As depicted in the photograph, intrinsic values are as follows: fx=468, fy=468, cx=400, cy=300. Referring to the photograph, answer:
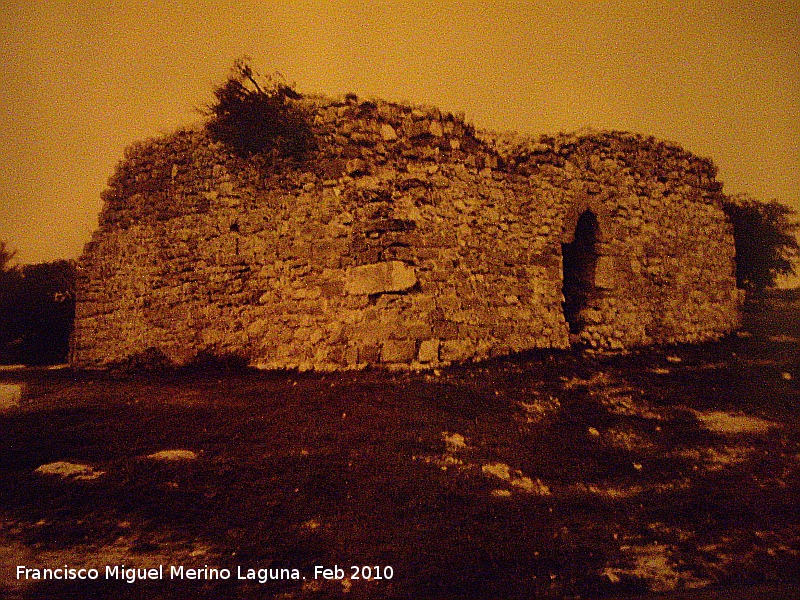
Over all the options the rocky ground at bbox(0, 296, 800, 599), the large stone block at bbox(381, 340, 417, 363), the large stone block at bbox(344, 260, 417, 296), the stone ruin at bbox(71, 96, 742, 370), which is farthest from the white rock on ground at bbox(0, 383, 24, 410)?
the large stone block at bbox(381, 340, 417, 363)

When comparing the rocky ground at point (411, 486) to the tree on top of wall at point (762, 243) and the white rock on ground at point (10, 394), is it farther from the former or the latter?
the tree on top of wall at point (762, 243)

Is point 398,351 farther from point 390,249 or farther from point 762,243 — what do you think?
point 762,243

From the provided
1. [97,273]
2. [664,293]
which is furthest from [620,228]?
[97,273]

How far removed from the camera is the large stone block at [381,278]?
6230 mm

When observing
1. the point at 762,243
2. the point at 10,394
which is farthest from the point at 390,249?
the point at 762,243

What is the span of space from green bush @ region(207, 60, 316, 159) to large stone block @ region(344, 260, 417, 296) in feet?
6.46

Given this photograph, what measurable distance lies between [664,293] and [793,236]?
5598 millimetres

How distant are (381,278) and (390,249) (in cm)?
42

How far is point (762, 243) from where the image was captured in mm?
10930

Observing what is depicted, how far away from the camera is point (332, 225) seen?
6.49 meters

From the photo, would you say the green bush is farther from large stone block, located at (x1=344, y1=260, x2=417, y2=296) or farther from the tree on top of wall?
the tree on top of wall

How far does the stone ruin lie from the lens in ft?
21.0

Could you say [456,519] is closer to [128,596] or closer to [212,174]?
[128,596]

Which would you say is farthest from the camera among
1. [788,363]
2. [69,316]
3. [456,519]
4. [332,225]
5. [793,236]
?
[793,236]
